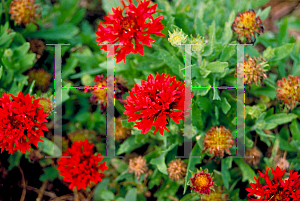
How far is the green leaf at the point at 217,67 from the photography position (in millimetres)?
2426

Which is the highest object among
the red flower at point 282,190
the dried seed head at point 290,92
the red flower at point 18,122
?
the dried seed head at point 290,92

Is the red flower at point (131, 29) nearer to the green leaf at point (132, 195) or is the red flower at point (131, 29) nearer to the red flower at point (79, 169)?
the red flower at point (79, 169)

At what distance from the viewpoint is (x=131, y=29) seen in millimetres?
2281

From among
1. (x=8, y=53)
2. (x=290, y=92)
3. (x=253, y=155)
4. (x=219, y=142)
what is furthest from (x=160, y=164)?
(x=8, y=53)

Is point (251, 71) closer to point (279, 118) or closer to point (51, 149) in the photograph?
point (279, 118)

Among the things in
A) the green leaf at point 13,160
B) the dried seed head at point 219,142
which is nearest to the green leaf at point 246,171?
the dried seed head at point 219,142

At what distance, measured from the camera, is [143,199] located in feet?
9.91

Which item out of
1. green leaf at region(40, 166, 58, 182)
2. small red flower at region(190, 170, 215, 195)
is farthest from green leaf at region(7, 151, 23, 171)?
small red flower at region(190, 170, 215, 195)

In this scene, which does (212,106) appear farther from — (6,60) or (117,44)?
(6,60)

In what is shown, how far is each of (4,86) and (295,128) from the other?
321 centimetres

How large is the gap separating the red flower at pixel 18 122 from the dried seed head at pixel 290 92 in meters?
2.27

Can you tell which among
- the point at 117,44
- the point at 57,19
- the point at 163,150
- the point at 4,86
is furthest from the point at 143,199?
the point at 57,19

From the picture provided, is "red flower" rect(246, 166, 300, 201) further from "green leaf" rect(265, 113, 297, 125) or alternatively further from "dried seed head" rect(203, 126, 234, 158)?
"green leaf" rect(265, 113, 297, 125)

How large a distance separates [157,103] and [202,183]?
2.78 feet
